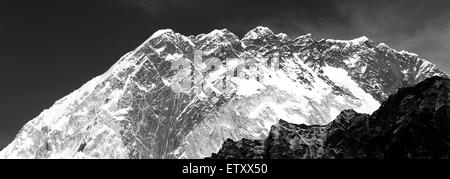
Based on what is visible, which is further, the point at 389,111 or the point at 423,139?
the point at 389,111
